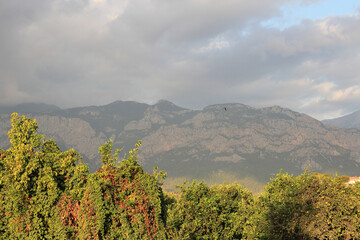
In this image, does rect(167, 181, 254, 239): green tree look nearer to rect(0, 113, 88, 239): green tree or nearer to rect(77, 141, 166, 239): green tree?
rect(77, 141, 166, 239): green tree

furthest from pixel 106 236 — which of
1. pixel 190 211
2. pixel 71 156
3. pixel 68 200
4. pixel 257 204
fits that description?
pixel 257 204

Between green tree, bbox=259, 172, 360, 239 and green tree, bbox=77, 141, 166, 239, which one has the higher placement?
green tree, bbox=77, 141, 166, 239

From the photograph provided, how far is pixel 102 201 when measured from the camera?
18.5m

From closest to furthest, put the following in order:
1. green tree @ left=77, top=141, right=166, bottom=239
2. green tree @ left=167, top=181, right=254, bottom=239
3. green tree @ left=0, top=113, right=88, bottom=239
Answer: green tree @ left=77, top=141, right=166, bottom=239 → green tree @ left=0, top=113, right=88, bottom=239 → green tree @ left=167, top=181, right=254, bottom=239

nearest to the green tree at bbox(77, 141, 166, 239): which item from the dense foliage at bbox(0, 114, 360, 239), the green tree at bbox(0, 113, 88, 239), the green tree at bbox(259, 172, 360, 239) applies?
the dense foliage at bbox(0, 114, 360, 239)

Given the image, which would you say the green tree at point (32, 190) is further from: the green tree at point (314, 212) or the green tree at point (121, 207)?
the green tree at point (314, 212)

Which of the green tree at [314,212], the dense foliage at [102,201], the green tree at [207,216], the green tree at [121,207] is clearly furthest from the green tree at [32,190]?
the green tree at [314,212]

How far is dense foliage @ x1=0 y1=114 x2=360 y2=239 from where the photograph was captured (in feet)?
61.5

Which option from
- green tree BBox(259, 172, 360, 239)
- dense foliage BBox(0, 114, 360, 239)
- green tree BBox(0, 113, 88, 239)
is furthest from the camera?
green tree BBox(259, 172, 360, 239)

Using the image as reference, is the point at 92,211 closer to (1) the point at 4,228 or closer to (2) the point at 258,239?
(1) the point at 4,228

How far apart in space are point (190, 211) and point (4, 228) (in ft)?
69.2

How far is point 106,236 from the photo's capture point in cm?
1836

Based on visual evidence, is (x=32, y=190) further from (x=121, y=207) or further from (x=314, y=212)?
(x=314, y=212)

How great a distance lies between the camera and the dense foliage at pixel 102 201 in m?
18.7
